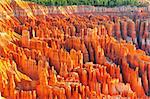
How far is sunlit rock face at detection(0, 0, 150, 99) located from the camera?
28.3 m

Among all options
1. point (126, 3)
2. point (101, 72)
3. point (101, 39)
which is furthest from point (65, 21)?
point (101, 72)

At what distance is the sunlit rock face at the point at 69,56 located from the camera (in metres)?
28.3

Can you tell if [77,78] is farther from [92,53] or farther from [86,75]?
[92,53]

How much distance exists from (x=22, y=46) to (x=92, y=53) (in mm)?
5754

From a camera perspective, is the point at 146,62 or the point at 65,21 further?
the point at 65,21

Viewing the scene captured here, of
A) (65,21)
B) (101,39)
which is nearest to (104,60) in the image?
(101,39)

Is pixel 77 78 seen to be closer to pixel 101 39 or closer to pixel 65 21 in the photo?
pixel 101 39

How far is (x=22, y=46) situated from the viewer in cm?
3931

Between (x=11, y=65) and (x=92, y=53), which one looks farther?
(x=92, y=53)

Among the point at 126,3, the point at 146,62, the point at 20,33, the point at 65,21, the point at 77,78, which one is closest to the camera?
the point at 77,78

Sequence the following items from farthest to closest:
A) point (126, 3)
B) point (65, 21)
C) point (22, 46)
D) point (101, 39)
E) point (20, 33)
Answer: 1. point (126, 3)
2. point (65, 21)
3. point (20, 33)
4. point (101, 39)
5. point (22, 46)

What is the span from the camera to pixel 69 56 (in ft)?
117

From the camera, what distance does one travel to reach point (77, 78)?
30703 millimetres

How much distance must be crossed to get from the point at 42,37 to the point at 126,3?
22448 millimetres
